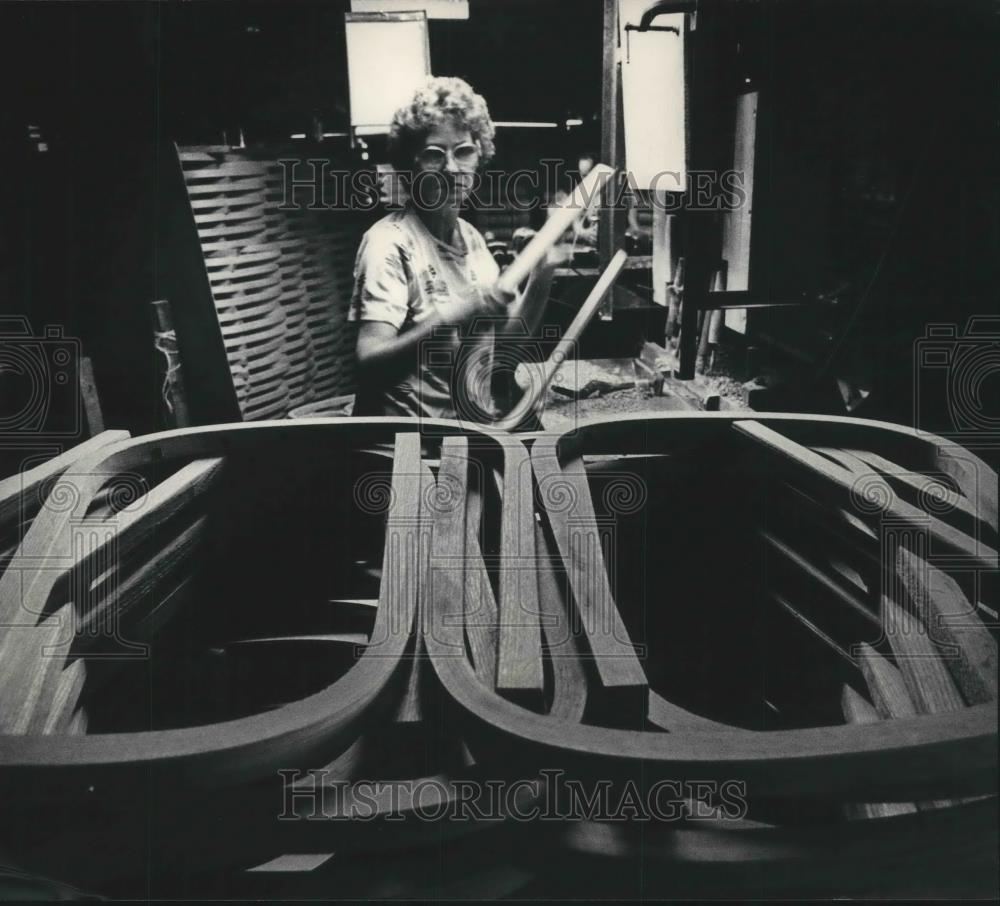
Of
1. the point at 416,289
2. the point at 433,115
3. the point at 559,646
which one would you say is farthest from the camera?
the point at 416,289

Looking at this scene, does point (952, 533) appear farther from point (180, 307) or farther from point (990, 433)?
point (180, 307)

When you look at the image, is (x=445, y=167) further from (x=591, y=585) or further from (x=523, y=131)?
(x=591, y=585)

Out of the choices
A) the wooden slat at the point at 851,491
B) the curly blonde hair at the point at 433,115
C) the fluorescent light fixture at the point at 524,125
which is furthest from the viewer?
the fluorescent light fixture at the point at 524,125

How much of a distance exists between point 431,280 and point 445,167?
1.15 ft

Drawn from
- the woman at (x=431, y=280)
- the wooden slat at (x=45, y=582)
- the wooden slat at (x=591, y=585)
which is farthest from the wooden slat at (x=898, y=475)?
the woman at (x=431, y=280)

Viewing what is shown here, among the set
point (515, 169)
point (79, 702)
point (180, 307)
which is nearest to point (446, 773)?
point (79, 702)

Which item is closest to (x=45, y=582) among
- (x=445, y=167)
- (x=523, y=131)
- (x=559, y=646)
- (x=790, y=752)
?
(x=559, y=646)

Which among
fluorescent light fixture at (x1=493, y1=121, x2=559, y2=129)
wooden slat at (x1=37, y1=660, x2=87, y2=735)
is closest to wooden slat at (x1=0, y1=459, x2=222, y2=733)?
wooden slat at (x1=37, y1=660, x2=87, y2=735)

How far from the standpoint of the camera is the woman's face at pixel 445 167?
2.54m

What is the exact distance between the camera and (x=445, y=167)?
8.43 feet

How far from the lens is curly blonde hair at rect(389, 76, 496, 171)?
252 centimetres

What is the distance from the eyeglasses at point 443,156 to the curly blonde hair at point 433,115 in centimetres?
3

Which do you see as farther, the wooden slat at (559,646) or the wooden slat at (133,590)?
the wooden slat at (133,590)

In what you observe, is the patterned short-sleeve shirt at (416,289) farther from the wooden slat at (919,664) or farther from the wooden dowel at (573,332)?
the wooden slat at (919,664)
